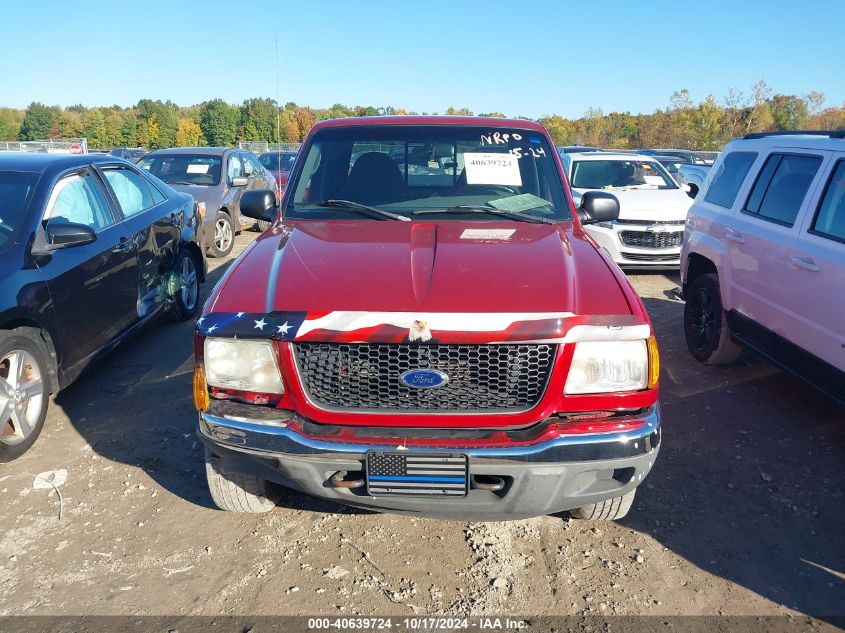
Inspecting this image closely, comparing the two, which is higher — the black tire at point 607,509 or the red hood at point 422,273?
the red hood at point 422,273

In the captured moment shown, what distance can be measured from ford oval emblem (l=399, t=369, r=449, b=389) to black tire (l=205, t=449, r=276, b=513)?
1.01 m

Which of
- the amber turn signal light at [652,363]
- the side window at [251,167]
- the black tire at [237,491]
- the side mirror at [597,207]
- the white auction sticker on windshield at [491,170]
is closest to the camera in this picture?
the amber turn signal light at [652,363]

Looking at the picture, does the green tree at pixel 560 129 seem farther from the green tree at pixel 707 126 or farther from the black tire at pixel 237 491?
the black tire at pixel 237 491

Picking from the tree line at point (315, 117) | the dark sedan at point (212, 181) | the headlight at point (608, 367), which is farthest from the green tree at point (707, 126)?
the headlight at point (608, 367)

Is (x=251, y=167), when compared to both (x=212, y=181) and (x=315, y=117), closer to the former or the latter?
(x=212, y=181)

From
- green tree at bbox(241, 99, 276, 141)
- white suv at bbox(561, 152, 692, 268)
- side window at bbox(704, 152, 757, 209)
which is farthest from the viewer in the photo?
green tree at bbox(241, 99, 276, 141)

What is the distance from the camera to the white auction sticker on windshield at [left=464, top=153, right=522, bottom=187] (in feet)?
12.7

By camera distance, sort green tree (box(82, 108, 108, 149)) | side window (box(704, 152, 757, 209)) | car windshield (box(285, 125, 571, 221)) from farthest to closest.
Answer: green tree (box(82, 108, 108, 149)) → side window (box(704, 152, 757, 209)) → car windshield (box(285, 125, 571, 221))

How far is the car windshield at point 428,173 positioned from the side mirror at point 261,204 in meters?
0.24

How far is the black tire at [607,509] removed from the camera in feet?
10.0

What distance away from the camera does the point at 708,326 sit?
18.0ft

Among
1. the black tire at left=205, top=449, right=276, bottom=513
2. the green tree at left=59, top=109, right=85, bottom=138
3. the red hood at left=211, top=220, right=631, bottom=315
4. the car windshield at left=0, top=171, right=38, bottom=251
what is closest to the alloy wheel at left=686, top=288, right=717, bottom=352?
the red hood at left=211, top=220, right=631, bottom=315

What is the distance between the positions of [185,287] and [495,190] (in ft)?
→ 12.7

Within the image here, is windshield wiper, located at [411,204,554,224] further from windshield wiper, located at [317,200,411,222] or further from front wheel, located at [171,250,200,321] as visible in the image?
front wheel, located at [171,250,200,321]
